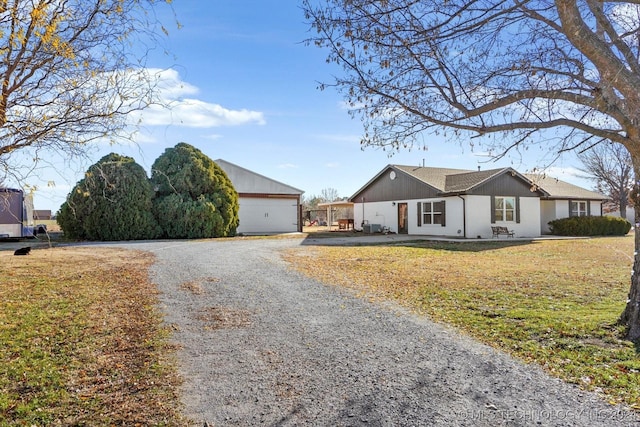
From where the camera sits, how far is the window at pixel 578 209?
27381 mm

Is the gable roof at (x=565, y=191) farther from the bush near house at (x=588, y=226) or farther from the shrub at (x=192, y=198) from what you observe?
the shrub at (x=192, y=198)

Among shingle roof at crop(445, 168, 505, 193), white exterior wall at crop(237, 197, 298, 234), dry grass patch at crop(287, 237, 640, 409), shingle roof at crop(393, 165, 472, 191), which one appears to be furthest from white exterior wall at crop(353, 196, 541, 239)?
dry grass patch at crop(287, 237, 640, 409)

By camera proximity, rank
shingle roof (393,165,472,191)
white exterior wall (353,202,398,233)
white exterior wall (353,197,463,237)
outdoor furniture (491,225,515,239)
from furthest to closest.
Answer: white exterior wall (353,202,398,233) → shingle roof (393,165,472,191) → white exterior wall (353,197,463,237) → outdoor furniture (491,225,515,239)

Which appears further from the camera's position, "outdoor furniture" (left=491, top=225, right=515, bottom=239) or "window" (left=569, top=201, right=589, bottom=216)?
"window" (left=569, top=201, right=589, bottom=216)

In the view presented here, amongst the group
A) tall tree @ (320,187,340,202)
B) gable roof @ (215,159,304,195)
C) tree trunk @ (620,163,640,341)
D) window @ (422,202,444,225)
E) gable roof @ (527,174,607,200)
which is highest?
tall tree @ (320,187,340,202)

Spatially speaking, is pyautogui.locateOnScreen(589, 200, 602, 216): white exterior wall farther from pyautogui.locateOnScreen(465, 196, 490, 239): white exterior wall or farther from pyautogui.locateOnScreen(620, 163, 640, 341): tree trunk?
pyautogui.locateOnScreen(620, 163, 640, 341): tree trunk

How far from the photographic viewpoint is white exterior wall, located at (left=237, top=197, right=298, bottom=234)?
27094mm

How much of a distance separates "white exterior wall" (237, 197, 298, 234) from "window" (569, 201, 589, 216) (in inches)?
712

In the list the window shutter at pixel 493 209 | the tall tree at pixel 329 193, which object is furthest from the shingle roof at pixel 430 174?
the tall tree at pixel 329 193

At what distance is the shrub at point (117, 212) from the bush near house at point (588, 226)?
77.0 ft

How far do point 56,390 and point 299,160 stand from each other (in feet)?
46.1

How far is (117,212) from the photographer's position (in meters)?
20.5

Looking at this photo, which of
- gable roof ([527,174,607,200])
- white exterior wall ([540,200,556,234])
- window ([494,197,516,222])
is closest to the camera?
window ([494,197,516,222])

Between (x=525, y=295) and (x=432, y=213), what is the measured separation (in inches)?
658
